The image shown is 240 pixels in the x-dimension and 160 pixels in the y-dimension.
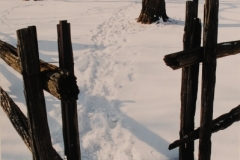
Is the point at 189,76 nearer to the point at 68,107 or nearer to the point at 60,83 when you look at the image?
the point at 68,107

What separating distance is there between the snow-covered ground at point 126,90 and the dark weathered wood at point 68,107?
1335 millimetres

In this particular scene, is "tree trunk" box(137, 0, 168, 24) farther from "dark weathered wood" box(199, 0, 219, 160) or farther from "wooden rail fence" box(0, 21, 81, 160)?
"wooden rail fence" box(0, 21, 81, 160)

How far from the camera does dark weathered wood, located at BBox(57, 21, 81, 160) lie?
2121 mm

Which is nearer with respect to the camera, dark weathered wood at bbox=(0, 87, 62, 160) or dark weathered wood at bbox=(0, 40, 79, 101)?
dark weathered wood at bbox=(0, 40, 79, 101)

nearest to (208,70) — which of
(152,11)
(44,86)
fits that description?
(44,86)

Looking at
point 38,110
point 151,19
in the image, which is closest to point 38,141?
point 38,110

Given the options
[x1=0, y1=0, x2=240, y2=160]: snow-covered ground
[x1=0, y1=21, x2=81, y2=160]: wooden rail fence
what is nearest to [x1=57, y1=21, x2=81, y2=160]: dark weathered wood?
[x1=0, y1=21, x2=81, y2=160]: wooden rail fence

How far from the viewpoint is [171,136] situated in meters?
3.88

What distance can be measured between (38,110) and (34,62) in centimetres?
37

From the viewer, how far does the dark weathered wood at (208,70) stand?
2.46 meters

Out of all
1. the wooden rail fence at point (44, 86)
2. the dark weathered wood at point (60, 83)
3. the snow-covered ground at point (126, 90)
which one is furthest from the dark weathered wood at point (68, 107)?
the snow-covered ground at point (126, 90)

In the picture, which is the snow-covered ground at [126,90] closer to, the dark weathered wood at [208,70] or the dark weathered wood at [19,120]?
the dark weathered wood at [208,70]

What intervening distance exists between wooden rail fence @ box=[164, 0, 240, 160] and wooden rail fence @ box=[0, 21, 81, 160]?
86cm

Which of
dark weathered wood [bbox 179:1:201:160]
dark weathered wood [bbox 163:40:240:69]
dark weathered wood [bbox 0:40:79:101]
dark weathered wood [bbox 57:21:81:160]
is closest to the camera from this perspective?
dark weathered wood [bbox 0:40:79:101]
